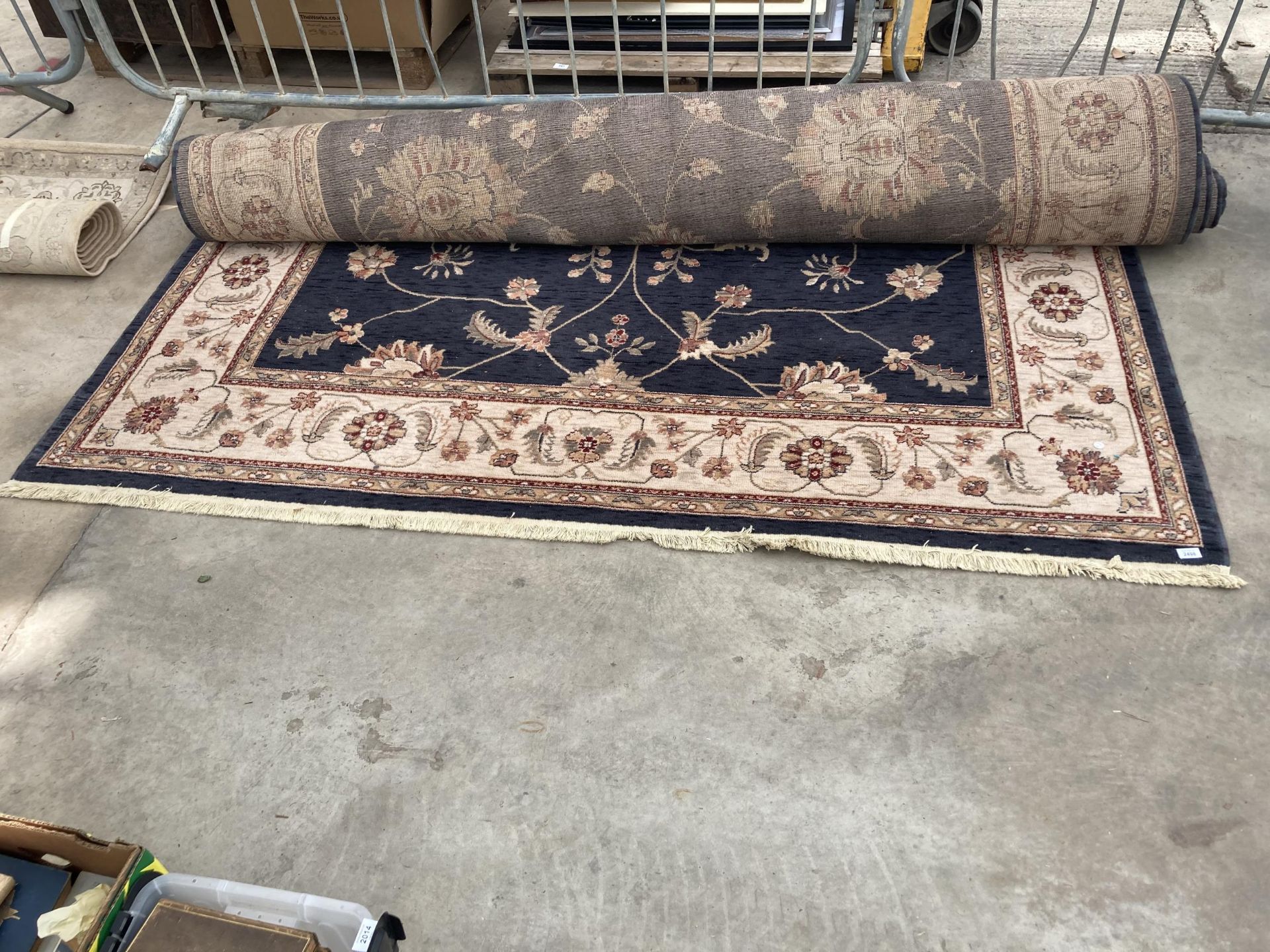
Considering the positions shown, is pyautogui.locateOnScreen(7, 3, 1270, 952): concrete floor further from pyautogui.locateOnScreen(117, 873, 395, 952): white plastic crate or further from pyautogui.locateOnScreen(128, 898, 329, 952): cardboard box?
pyautogui.locateOnScreen(128, 898, 329, 952): cardboard box

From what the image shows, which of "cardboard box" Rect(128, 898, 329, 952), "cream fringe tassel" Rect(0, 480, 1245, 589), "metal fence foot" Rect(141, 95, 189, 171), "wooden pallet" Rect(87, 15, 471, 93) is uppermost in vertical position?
"cardboard box" Rect(128, 898, 329, 952)

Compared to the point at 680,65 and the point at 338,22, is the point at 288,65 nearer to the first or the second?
the point at 338,22

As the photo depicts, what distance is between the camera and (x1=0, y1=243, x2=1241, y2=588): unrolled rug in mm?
1867

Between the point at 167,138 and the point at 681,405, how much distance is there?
6.77 ft

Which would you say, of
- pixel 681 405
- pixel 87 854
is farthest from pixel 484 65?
pixel 87 854

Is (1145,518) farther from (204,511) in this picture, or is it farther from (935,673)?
Result: (204,511)

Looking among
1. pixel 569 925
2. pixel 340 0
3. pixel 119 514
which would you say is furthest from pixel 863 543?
pixel 340 0

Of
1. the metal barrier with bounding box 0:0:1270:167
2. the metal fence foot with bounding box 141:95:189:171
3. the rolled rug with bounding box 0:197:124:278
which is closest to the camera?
the rolled rug with bounding box 0:197:124:278

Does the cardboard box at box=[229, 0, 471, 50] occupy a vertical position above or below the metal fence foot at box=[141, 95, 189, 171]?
above

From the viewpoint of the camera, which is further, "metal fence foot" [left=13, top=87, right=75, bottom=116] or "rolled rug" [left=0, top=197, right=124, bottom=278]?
"metal fence foot" [left=13, top=87, right=75, bottom=116]

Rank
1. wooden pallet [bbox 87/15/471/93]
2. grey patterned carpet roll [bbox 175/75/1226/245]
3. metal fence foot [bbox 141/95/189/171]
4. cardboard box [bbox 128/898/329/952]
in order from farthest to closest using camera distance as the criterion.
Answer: wooden pallet [bbox 87/15/471/93] < metal fence foot [bbox 141/95/189/171] < grey patterned carpet roll [bbox 175/75/1226/245] < cardboard box [bbox 128/898/329/952]

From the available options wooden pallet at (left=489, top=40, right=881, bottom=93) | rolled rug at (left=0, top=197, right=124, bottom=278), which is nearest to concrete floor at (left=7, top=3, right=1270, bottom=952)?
rolled rug at (left=0, top=197, right=124, bottom=278)

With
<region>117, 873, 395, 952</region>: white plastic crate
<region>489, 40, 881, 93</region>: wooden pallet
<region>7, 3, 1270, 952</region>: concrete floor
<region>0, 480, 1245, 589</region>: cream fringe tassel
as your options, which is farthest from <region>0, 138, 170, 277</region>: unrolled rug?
<region>117, 873, 395, 952</region>: white plastic crate

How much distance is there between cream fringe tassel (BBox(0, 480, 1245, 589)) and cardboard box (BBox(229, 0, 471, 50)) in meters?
1.97
